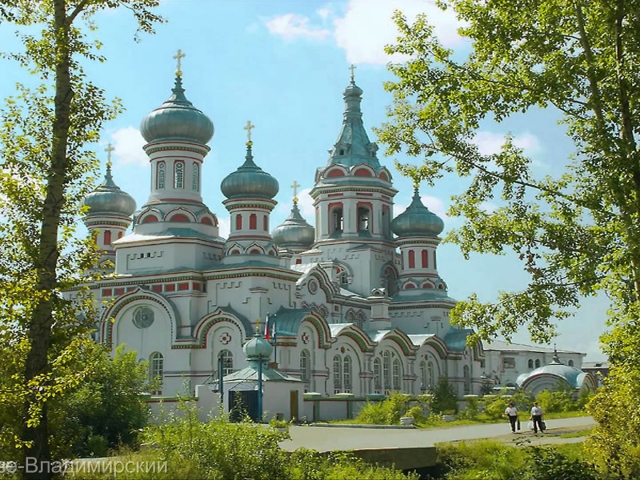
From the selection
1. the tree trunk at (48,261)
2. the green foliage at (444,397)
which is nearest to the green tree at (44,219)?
the tree trunk at (48,261)

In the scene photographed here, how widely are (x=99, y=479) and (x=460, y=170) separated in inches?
293

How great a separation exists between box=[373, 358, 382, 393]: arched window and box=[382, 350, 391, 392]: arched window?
350 mm

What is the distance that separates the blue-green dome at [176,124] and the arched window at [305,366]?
34.2ft

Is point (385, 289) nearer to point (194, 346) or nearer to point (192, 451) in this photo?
point (194, 346)

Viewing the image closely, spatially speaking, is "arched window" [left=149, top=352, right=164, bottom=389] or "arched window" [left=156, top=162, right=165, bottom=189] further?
"arched window" [left=156, top=162, right=165, bottom=189]

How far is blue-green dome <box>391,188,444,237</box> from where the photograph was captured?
47.8 m

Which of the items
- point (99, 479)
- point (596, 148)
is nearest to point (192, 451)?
point (99, 479)

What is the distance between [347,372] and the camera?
39219 mm

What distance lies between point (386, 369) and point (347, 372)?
386cm

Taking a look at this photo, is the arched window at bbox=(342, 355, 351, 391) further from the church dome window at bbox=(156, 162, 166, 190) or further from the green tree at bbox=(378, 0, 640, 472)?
the green tree at bbox=(378, 0, 640, 472)

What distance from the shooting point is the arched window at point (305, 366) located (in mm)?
35812

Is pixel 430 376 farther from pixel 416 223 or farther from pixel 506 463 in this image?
pixel 506 463

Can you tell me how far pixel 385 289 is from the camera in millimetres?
47875

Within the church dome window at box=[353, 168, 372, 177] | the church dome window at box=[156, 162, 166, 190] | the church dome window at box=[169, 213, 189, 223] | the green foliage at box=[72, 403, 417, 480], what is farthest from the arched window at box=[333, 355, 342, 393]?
the green foliage at box=[72, 403, 417, 480]
